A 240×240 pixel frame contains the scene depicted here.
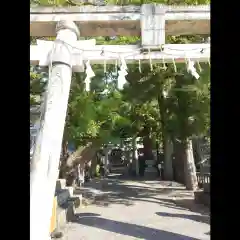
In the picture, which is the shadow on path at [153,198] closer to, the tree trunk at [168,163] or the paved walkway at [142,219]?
the paved walkway at [142,219]

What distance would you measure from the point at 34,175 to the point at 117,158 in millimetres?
35457

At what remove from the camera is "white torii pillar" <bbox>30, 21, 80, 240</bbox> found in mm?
3893

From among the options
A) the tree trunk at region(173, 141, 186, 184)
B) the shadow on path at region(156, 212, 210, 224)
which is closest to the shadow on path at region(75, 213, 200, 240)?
the shadow on path at region(156, 212, 210, 224)

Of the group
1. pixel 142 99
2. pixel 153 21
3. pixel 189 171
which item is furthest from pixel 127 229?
pixel 189 171

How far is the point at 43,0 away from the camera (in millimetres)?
8516

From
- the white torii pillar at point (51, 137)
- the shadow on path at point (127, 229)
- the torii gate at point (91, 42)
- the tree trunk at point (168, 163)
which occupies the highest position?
the torii gate at point (91, 42)

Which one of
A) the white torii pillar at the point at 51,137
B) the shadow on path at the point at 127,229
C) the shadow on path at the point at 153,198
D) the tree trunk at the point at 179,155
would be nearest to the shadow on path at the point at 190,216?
the shadow on path at the point at 153,198

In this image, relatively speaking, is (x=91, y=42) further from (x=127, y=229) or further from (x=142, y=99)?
(x=142, y=99)

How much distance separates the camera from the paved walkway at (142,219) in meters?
7.99

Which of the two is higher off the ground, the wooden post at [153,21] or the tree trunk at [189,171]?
the wooden post at [153,21]

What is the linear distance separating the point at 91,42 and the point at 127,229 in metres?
4.67

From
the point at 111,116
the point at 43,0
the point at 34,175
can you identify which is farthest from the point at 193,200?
the point at 34,175
